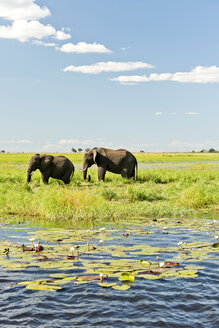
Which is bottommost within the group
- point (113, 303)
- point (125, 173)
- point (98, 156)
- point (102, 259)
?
point (113, 303)

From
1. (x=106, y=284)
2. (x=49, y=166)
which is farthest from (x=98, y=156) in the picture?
(x=106, y=284)

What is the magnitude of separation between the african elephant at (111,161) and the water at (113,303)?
1524 centimetres

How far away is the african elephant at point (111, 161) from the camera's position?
21.8 meters

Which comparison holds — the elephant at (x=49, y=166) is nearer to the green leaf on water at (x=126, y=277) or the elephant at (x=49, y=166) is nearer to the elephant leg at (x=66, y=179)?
the elephant leg at (x=66, y=179)

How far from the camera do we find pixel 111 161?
22.0 m

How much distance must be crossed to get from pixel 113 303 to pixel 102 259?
74.6 inches

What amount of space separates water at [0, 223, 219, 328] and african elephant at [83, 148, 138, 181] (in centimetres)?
1524

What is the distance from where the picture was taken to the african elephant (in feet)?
71.6

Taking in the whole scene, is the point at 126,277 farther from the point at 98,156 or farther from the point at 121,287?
the point at 98,156

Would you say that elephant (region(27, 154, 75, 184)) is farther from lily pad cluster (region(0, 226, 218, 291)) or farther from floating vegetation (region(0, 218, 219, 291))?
lily pad cluster (region(0, 226, 218, 291))

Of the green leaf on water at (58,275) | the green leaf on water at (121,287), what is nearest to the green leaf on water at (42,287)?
the green leaf on water at (58,275)

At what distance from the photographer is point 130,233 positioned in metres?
9.65

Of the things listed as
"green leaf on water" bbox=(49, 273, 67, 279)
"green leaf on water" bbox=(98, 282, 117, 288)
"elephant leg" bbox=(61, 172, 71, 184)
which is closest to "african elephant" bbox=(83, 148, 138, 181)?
"elephant leg" bbox=(61, 172, 71, 184)

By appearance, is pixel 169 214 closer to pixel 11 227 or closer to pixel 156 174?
pixel 11 227
